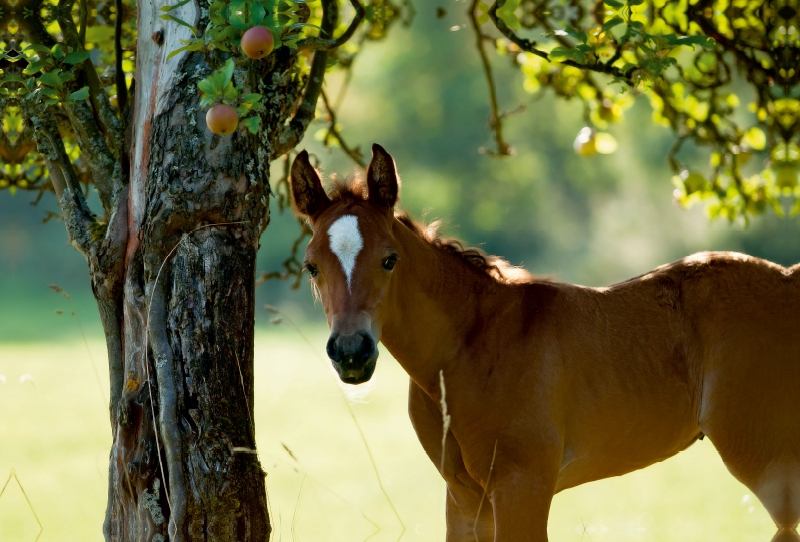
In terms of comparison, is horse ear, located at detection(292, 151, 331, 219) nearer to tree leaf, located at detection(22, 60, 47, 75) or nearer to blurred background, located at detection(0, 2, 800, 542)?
blurred background, located at detection(0, 2, 800, 542)

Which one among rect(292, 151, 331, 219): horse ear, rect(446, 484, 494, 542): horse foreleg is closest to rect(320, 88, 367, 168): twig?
rect(292, 151, 331, 219): horse ear

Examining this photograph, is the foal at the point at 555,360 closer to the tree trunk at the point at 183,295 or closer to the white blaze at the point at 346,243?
the white blaze at the point at 346,243

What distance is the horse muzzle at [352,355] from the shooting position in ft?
10.3

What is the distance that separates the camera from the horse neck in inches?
144

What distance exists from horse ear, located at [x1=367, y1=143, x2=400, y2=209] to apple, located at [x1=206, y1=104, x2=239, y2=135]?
843mm

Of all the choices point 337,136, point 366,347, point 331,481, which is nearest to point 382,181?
point 366,347

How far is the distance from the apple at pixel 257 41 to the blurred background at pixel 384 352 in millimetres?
1412

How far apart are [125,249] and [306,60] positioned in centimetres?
217

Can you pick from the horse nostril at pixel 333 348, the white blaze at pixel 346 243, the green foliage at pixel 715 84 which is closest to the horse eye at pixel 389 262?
the white blaze at pixel 346 243

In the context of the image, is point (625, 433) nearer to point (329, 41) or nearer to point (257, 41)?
point (329, 41)

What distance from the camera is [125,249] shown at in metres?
3.48

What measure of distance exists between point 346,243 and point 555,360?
1.16 m

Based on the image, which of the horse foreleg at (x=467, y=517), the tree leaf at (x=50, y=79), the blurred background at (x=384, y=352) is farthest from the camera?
the blurred background at (x=384, y=352)

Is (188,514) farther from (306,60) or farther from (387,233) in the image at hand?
(306,60)
